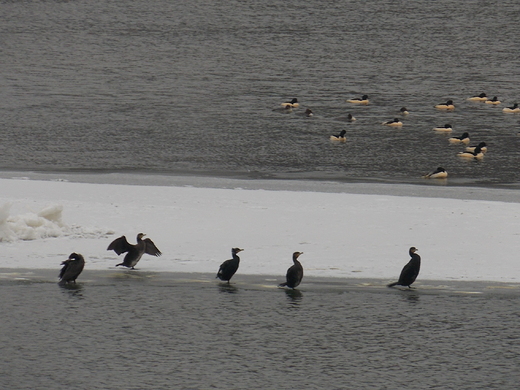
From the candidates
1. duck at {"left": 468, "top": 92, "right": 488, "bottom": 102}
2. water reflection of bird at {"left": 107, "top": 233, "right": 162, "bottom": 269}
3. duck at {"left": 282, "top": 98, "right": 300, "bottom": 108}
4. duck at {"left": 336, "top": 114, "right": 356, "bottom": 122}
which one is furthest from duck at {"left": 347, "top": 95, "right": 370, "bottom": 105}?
water reflection of bird at {"left": 107, "top": 233, "right": 162, "bottom": 269}

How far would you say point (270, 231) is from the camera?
52.3ft

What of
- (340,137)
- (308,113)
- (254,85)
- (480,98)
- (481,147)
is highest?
(254,85)

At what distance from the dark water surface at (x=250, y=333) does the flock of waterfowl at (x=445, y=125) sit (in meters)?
14.2

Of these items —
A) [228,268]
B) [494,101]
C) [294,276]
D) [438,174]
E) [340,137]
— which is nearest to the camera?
[294,276]

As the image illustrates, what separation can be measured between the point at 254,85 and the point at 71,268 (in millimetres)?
35294

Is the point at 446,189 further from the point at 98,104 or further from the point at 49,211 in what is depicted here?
the point at 98,104

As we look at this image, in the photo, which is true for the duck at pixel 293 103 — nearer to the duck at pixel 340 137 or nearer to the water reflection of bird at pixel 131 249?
the duck at pixel 340 137

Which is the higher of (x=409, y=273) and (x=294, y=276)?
(x=409, y=273)

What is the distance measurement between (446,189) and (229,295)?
40.1 ft

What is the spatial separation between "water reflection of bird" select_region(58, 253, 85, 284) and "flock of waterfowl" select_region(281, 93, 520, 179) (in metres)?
15.1

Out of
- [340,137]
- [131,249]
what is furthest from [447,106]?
[131,249]

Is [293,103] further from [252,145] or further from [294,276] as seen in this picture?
[294,276]

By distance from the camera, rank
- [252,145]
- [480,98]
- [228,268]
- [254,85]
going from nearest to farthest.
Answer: [228,268] < [252,145] < [480,98] < [254,85]

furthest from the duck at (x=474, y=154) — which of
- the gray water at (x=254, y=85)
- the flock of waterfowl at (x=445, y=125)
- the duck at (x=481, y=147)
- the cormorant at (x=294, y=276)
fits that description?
the cormorant at (x=294, y=276)
